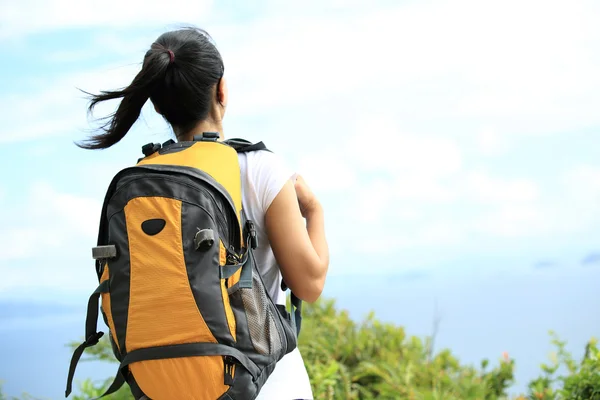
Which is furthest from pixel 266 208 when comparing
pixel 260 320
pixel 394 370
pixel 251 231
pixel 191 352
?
pixel 394 370

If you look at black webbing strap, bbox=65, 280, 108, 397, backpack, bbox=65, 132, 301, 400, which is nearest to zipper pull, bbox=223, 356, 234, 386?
backpack, bbox=65, 132, 301, 400

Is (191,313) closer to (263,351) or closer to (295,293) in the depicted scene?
(263,351)

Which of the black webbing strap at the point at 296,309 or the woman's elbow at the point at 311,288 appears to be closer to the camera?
the woman's elbow at the point at 311,288

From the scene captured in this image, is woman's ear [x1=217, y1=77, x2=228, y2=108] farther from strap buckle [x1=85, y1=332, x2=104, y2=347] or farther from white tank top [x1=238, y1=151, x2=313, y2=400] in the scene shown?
strap buckle [x1=85, y1=332, x2=104, y2=347]

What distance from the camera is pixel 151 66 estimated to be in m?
2.03

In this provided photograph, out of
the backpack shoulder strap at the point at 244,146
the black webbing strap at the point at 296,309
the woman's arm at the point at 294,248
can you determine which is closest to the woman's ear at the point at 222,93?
the backpack shoulder strap at the point at 244,146

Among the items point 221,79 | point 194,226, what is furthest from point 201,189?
point 221,79

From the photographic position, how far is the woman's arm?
1.99m

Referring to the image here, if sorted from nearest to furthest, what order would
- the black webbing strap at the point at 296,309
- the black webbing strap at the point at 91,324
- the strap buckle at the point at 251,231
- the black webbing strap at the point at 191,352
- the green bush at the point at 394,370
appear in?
the black webbing strap at the point at 191,352 → the strap buckle at the point at 251,231 → the black webbing strap at the point at 91,324 → the black webbing strap at the point at 296,309 → the green bush at the point at 394,370

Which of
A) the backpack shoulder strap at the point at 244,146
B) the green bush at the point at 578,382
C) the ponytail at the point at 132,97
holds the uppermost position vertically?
the ponytail at the point at 132,97

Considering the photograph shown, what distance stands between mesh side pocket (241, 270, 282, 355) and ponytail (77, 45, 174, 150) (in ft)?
2.24

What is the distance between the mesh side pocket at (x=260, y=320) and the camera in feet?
6.20

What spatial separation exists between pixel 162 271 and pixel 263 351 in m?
0.38

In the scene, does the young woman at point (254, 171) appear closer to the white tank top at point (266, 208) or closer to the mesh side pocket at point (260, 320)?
the white tank top at point (266, 208)
